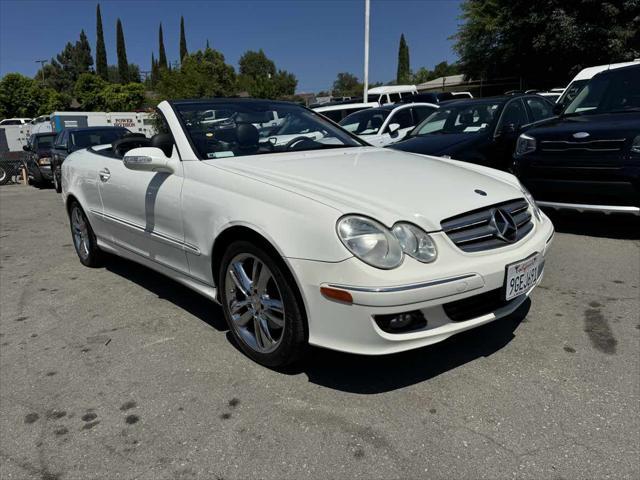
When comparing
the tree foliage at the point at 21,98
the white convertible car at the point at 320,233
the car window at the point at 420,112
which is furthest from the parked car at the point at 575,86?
the tree foliage at the point at 21,98

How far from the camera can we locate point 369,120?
10.5 m

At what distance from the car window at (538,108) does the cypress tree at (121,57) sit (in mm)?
78354

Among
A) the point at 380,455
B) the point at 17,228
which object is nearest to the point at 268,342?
the point at 380,455

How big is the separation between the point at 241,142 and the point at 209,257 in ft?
3.02

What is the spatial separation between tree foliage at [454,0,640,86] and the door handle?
79.8 ft

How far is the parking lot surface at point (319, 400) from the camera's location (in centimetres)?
219

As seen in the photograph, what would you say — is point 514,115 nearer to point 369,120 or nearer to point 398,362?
point 369,120

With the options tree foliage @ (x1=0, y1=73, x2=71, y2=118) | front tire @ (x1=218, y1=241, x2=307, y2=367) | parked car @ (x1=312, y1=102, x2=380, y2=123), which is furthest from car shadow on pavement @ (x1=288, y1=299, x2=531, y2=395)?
tree foliage @ (x1=0, y1=73, x2=71, y2=118)

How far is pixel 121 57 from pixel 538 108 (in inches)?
3216

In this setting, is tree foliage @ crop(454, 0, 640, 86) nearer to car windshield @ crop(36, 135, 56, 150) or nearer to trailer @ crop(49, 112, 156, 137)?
trailer @ crop(49, 112, 156, 137)

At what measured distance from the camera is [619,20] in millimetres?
22797

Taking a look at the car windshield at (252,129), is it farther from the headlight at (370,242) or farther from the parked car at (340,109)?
the parked car at (340,109)

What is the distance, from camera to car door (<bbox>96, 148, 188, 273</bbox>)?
3.34 meters

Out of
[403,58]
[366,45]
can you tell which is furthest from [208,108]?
[403,58]
